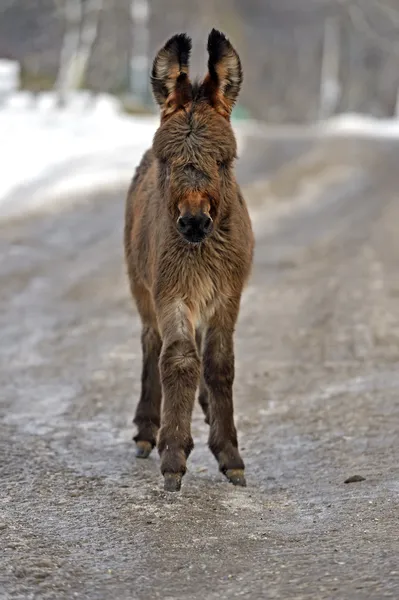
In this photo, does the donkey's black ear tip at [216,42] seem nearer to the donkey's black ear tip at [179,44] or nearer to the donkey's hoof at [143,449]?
the donkey's black ear tip at [179,44]

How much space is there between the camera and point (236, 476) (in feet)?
18.9

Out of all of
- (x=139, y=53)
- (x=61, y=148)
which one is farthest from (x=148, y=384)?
(x=139, y=53)

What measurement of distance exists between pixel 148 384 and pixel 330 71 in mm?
53027

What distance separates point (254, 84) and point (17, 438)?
52.2 m

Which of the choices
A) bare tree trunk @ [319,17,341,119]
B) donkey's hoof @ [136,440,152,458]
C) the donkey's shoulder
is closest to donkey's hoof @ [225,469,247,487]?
donkey's hoof @ [136,440,152,458]

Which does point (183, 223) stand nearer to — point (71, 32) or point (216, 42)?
point (216, 42)

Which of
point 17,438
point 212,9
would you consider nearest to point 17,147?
point 17,438

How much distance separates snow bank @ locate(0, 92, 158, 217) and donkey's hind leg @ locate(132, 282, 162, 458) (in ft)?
33.4

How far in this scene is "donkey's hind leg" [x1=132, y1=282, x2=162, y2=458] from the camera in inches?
257

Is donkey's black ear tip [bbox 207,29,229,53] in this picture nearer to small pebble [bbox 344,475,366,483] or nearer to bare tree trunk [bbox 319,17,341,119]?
small pebble [bbox 344,475,366,483]

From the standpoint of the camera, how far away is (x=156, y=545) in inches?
182

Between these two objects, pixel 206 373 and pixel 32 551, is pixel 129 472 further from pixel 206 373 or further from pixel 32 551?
pixel 32 551

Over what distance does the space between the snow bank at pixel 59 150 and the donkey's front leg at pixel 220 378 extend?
1125 cm

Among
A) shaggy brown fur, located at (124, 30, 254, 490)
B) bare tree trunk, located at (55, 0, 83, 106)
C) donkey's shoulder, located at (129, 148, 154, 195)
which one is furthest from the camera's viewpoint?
bare tree trunk, located at (55, 0, 83, 106)
